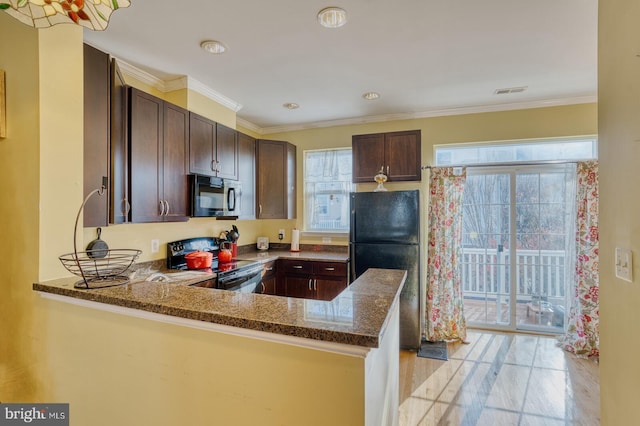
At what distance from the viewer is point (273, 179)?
388 centimetres

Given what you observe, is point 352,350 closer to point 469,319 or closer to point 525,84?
point 525,84

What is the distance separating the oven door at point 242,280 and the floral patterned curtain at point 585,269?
329cm

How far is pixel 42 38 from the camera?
145 centimetres

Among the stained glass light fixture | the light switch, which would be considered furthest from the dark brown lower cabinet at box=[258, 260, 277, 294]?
the light switch

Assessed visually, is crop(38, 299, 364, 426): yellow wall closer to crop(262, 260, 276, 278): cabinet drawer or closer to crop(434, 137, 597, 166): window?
crop(262, 260, 276, 278): cabinet drawer

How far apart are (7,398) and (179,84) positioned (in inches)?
98.9

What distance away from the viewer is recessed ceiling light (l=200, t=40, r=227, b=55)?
2.20m

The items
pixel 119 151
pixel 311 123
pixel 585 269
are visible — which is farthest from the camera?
pixel 311 123

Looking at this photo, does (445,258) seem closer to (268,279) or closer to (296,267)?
(296,267)

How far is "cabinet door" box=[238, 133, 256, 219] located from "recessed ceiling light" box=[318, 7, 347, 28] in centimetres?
179

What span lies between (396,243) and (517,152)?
1842 mm

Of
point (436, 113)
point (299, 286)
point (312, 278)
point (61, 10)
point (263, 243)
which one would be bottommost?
Result: point (299, 286)

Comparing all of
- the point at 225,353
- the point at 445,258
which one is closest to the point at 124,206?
the point at 225,353

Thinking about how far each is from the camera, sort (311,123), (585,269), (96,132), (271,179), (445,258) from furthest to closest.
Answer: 1. (311,123)
2. (271,179)
3. (445,258)
4. (585,269)
5. (96,132)
